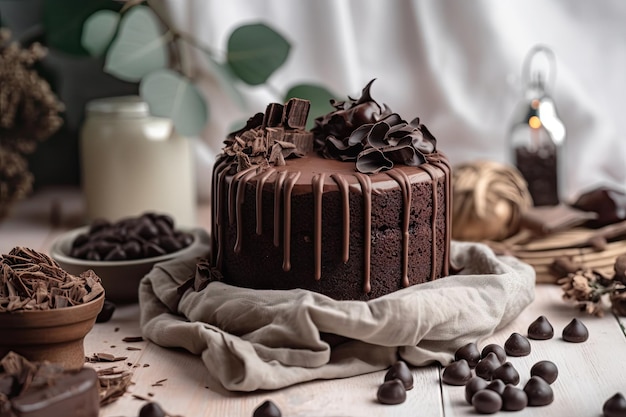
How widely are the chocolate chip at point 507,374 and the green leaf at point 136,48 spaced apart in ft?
5.29

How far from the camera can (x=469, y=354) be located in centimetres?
193

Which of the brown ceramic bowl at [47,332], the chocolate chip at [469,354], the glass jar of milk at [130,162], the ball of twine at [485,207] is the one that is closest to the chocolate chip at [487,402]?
the chocolate chip at [469,354]

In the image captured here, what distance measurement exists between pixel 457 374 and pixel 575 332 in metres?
0.39

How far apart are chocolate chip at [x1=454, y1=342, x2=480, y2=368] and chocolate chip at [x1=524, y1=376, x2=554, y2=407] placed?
184 mm

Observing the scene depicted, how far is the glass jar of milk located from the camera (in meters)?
3.04

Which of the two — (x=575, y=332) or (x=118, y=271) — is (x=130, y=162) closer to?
(x=118, y=271)

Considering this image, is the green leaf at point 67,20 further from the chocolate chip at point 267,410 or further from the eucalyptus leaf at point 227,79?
the chocolate chip at point 267,410

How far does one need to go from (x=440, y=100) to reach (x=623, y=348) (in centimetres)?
168

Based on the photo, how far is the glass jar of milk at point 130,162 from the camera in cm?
304

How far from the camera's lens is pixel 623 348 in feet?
6.70

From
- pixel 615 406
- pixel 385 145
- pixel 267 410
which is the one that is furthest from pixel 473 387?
pixel 385 145

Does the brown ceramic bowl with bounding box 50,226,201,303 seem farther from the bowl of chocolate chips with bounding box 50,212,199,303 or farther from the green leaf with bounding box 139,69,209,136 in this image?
the green leaf with bounding box 139,69,209,136

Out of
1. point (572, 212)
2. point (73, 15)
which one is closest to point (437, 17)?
point (572, 212)

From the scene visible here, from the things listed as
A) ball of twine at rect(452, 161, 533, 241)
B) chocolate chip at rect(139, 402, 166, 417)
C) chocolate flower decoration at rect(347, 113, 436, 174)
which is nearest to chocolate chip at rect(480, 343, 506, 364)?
chocolate flower decoration at rect(347, 113, 436, 174)
